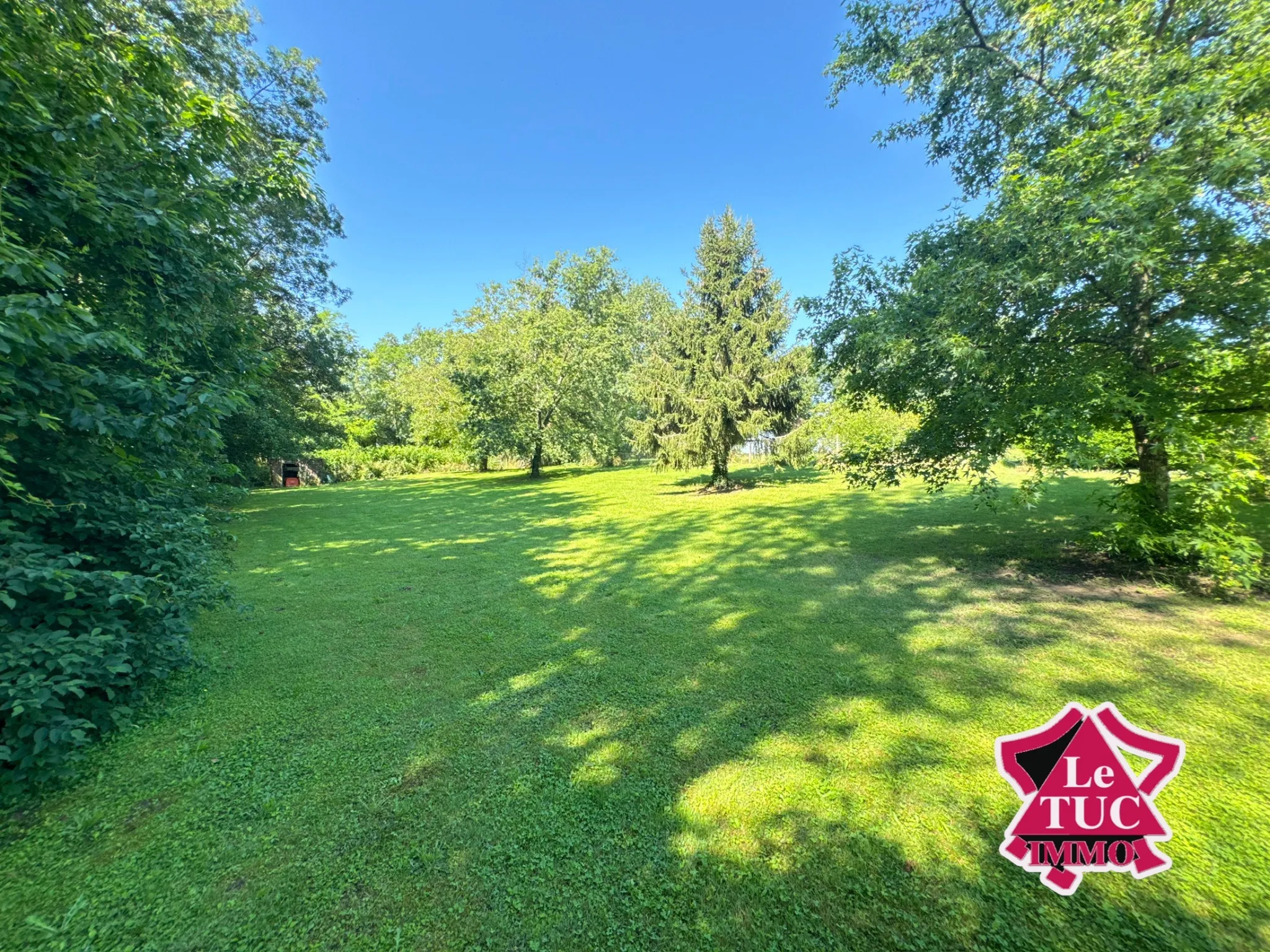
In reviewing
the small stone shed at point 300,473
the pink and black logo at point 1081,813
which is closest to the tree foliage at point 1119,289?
the pink and black logo at point 1081,813

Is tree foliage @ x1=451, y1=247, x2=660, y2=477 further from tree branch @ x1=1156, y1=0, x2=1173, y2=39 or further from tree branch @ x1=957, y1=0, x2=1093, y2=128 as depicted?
tree branch @ x1=1156, y1=0, x2=1173, y2=39

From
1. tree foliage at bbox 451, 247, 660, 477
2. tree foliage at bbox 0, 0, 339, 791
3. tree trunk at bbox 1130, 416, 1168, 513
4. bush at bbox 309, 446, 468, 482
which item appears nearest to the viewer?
tree foliage at bbox 0, 0, 339, 791

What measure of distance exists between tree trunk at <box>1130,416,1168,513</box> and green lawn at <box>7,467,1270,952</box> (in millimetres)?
844

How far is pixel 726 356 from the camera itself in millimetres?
12578

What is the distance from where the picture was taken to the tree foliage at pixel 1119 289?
11.1 feet

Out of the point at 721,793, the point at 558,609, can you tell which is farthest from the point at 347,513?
the point at 721,793

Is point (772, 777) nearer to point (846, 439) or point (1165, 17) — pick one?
point (1165, 17)

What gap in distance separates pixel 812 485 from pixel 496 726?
1240cm

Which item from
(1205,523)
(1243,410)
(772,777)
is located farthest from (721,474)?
(772,777)

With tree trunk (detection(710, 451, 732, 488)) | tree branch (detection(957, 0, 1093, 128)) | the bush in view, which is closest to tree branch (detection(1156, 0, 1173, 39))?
tree branch (detection(957, 0, 1093, 128))

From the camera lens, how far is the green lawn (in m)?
1.55

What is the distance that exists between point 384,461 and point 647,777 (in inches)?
1020

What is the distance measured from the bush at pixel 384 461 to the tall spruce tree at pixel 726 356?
15.3 m

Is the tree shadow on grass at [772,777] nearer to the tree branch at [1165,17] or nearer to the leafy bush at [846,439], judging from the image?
the leafy bush at [846,439]
